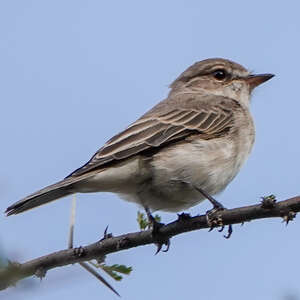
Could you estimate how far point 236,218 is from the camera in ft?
11.4

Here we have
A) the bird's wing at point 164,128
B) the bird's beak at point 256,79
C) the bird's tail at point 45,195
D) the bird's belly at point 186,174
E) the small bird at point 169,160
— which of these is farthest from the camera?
the bird's beak at point 256,79

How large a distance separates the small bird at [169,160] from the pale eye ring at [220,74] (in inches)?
51.0

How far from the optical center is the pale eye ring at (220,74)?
30.9ft

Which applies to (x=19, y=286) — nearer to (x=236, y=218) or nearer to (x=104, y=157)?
(x=236, y=218)

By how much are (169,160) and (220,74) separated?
11.6 feet

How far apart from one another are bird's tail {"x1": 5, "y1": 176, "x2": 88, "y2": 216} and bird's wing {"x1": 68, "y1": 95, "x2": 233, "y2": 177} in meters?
0.25

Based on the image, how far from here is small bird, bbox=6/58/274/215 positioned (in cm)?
599

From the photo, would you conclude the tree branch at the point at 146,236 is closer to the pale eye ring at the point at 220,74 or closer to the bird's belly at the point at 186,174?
the bird's belly at the point at 186,174

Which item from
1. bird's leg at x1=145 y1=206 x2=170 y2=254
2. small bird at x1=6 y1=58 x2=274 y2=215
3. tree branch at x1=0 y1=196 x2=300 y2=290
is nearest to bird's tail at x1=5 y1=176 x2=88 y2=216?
small bird at x1=6 y1=58 x2=274 y2=215

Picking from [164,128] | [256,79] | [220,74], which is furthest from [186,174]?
[220,74]

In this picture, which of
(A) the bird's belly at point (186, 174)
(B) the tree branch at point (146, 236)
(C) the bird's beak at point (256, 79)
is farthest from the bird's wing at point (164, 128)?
(B) the tree branch at point (146, 236)

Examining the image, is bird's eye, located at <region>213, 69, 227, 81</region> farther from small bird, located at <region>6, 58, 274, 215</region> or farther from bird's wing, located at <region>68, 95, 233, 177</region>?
small bird, located at <region>6, 58, 274, 215</region>

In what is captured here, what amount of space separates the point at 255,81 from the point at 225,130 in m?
1.82

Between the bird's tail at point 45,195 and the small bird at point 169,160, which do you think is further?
the small bird at point 169,160
